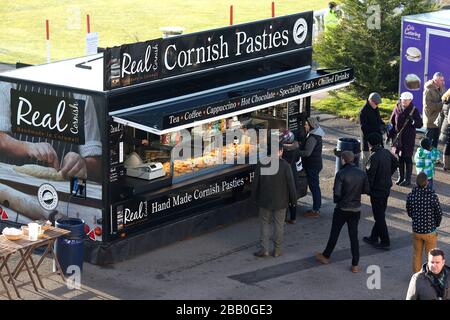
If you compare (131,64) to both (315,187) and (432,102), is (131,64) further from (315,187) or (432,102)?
(432,102)

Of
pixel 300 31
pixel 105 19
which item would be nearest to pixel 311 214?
pixel 300 31

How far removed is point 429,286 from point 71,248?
464cm

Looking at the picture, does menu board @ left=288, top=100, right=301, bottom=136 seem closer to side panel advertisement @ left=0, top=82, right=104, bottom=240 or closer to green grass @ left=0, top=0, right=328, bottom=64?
side panel advertisement @ left=0, top=82, right=104, bottom=240

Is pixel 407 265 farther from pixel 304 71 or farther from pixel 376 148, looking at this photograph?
pixel 304 71

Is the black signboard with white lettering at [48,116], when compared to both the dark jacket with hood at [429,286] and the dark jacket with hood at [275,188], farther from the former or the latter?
the dark jacket with hood at [429,286]

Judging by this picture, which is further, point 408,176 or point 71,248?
point 408,176

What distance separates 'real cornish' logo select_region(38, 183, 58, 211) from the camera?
14.5m

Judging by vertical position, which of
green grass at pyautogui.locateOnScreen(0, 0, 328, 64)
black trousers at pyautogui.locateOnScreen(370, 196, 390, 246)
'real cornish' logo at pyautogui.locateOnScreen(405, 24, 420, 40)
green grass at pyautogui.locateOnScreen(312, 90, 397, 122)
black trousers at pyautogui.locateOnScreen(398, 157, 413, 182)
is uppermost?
'real cornish' logo at pyautogui.locateOnScreen(405, 24, 420, 40)

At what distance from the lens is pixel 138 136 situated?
48.9ft

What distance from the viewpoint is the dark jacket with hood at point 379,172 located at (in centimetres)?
1481

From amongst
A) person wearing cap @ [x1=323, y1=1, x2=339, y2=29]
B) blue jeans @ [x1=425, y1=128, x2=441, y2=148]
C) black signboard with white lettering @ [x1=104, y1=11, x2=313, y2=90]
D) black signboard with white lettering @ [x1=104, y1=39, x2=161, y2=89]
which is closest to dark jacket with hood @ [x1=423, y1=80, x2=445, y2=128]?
blue jeans @ [x1=425, y1=128, x2=441, y2=148]

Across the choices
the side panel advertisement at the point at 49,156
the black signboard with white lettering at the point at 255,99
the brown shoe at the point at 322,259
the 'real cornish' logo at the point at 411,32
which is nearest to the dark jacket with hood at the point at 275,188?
the brown shoe at the point at 322,259

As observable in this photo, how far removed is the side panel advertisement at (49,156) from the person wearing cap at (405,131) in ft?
18.8

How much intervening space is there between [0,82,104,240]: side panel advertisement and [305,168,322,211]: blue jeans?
3.61 meters
